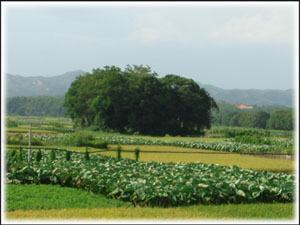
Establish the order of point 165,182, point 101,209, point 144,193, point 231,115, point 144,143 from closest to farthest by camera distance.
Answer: point 101,209, point 144,193, point 165,182, point 144,143, point 231,115

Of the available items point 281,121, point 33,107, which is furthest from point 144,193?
point 33,107

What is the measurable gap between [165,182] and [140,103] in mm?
34937

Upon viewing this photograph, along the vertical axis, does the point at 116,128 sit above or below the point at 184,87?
below

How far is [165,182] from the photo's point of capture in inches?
361

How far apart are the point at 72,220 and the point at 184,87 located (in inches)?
1607

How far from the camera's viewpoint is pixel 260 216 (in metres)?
7.75

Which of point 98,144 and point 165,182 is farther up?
point 165,182

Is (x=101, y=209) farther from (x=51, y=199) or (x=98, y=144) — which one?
(x=98, y=144)

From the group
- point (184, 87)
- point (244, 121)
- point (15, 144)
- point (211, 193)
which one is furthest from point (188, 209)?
point (244, 121)

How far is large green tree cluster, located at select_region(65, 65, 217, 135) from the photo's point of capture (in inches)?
1727

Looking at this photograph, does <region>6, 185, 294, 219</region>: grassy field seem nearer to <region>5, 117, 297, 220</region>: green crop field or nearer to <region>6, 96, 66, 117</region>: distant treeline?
<region>5, 117, 297, 220</region>: green crop field

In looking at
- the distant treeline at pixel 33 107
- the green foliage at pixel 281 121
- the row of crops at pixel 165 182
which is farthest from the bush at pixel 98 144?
the green foliage at pixel 281 121

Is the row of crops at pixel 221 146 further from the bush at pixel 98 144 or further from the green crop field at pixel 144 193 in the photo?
the green crop field at pixel 144 193

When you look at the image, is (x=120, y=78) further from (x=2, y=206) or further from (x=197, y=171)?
(x=2, y=206)
